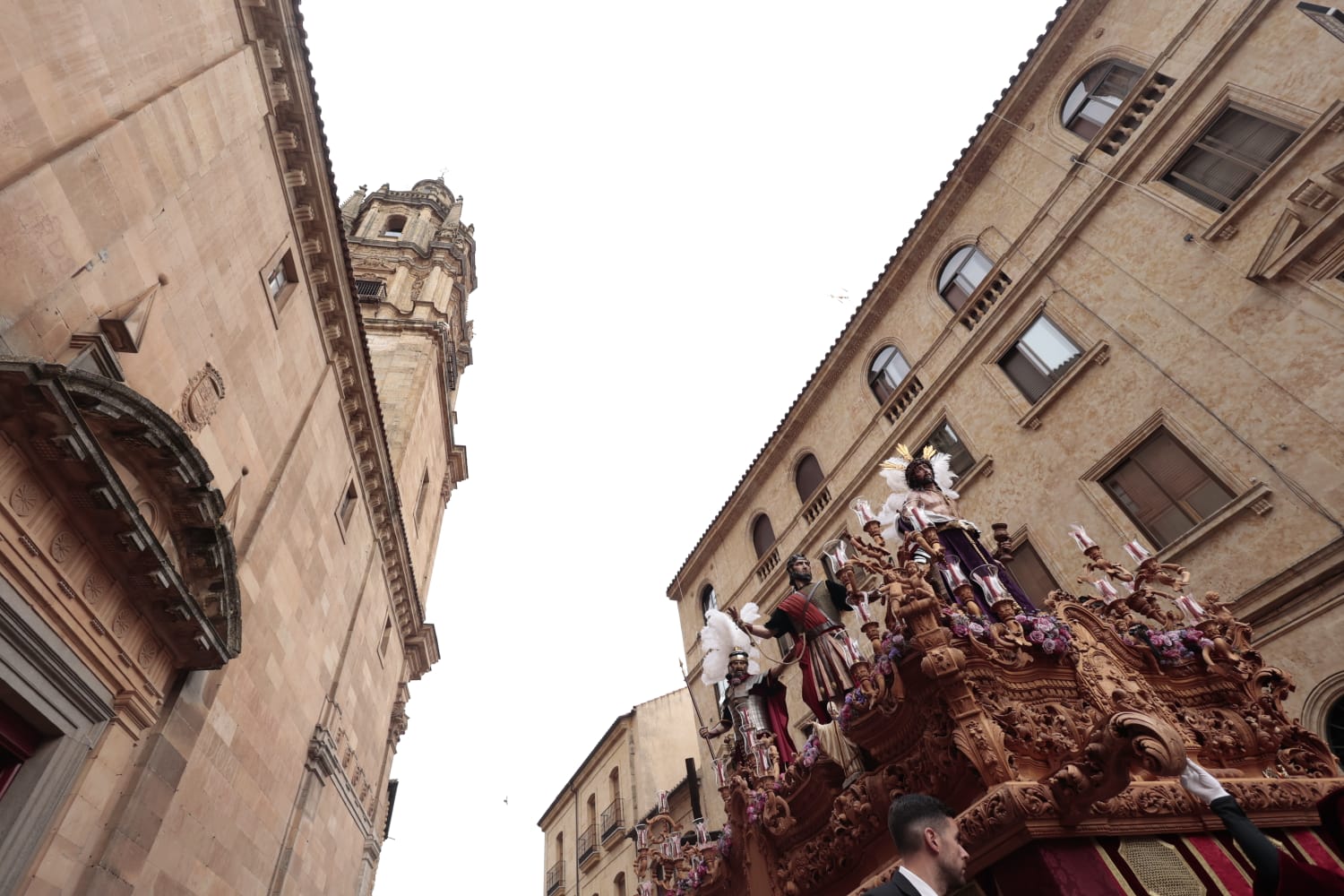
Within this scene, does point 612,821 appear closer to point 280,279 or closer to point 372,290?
point 280,279

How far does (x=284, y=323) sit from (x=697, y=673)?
1435cm

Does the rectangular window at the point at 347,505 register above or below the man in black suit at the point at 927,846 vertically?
above

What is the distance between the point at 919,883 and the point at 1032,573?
995cm

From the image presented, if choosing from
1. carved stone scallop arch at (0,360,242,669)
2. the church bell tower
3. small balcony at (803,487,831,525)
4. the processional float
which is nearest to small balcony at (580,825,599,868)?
the church bell tower

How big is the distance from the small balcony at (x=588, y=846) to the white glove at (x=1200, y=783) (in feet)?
84.5

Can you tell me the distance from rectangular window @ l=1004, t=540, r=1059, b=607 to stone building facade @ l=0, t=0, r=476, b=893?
12169 mm

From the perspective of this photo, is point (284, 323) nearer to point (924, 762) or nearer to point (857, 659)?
point (857, 659)

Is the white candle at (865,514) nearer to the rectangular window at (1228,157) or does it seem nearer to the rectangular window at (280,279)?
the rectangular window at (1228,157)

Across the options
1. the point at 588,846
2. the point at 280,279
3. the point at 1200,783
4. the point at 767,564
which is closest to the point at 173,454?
the point at 280,279

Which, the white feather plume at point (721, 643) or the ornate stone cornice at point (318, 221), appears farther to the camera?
the ornate stone cornice at point (318, 221)

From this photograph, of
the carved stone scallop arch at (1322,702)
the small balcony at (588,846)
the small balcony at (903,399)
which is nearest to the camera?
the carved stone scallop arch at (1322,702)

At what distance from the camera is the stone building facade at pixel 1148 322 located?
8.82 meters

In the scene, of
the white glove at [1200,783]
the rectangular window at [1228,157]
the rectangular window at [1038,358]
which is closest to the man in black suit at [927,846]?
the white glove at [1200,783]

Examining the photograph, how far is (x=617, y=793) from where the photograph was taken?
1049 inches
